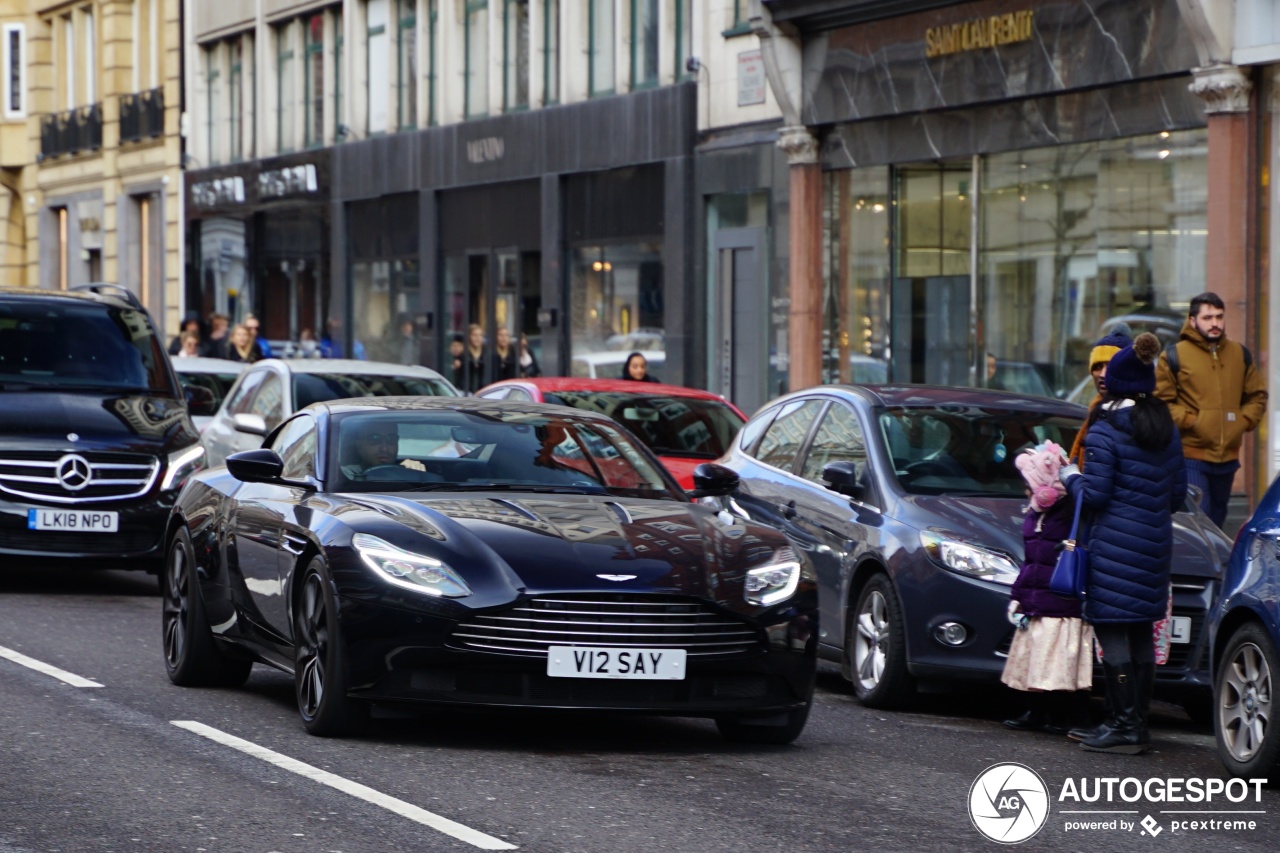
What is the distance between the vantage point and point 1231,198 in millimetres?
19234

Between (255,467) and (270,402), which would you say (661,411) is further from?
(255,467)

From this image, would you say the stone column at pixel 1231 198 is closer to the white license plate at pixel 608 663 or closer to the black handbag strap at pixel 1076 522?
the black handbag strap at pixel 1076 522

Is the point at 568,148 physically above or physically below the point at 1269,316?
above

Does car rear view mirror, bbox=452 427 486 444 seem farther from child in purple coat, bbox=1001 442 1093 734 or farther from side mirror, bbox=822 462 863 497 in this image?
child in purple coat, bbox=1001 442 1093 734

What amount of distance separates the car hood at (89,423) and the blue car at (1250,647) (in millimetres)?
8197

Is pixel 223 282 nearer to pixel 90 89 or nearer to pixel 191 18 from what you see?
pixel 191 18

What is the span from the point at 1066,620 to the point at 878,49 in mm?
14874

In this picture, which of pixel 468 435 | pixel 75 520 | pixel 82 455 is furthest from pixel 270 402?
pixel 468 435

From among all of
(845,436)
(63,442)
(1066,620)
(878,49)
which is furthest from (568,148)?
(1066,620)

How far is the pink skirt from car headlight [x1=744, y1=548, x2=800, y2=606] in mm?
1448

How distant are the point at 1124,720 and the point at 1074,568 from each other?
2.19 ft

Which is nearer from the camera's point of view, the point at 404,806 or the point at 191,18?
the point at 404,806

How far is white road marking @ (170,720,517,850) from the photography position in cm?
711

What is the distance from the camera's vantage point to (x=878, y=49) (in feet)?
79.4
